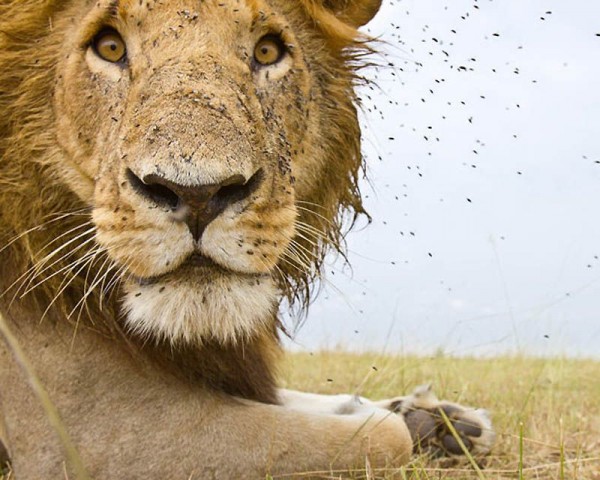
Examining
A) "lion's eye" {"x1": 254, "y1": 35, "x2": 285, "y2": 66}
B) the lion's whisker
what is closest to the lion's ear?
"lion's eye" {"x1": 254, "y1": 35, "x2": 285, "y2": 66}

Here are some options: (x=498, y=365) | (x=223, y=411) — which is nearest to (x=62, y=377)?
A: (x=223, y=411)

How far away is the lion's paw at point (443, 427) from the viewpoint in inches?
143

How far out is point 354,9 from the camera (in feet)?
11.6

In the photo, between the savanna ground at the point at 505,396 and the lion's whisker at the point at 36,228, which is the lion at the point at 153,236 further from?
the savanna ground at the point at 505,396

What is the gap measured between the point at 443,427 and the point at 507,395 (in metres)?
1.84

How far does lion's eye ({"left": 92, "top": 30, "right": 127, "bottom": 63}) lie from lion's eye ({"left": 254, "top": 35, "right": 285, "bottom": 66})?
0.42 meters

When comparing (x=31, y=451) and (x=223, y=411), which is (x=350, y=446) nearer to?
(x=223, y=411)

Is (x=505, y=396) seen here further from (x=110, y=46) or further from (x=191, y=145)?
(x=191, y=145)

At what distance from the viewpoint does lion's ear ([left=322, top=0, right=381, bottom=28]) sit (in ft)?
11.5

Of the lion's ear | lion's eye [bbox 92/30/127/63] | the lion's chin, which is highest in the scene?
the lion's ear


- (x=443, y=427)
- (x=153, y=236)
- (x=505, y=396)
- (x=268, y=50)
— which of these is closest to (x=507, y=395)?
(x=505, y=396)

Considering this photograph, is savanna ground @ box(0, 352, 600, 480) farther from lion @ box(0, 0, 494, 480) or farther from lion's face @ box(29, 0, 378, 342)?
lion's face @ box(29, 0, 378, 342)

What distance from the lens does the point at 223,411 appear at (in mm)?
2916

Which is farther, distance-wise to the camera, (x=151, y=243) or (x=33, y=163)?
(x=33, y=163)
